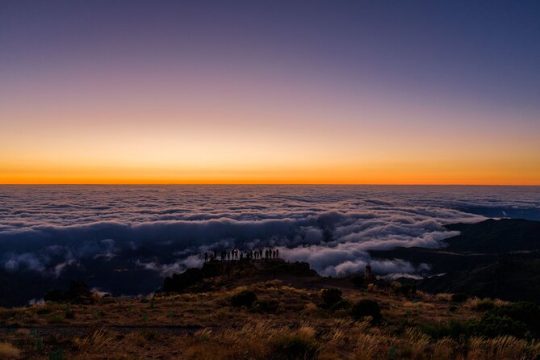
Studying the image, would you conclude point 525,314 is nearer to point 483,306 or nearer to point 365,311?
point 365,311

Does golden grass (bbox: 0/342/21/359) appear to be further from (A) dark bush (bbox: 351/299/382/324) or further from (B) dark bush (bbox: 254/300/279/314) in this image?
(A) dark bush (bbox: 351/299/382/324)

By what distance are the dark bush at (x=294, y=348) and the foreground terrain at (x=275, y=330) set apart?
0.02m

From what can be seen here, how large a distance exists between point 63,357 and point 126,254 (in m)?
115

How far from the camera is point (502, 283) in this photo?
209 ft

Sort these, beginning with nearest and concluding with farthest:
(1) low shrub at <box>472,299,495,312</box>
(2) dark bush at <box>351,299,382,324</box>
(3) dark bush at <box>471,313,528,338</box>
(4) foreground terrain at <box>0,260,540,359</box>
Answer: (4) foreground terrain at <box>0,260,540,359</box> → (3) dark bush at <box>471,313,528,338</box> → (2) dark bush at <box>351,299,382,324</box> → (1) low shrub at <box>472,299,495,312</box>

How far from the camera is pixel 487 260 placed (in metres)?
102

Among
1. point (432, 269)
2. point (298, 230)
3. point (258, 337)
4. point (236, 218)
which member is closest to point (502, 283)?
point (432, 269)

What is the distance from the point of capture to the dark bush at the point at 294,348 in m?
9.36

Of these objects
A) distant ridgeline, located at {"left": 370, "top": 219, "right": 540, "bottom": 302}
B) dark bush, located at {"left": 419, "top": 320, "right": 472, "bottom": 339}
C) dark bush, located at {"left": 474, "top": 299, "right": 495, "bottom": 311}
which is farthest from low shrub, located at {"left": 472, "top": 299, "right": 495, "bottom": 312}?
distant ridgeline, located at {"left": 370, "top": 219, "right": 540, "bottom": 302}

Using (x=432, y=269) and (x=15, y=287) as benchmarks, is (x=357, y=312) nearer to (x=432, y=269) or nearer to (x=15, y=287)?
(x=15, y=287)

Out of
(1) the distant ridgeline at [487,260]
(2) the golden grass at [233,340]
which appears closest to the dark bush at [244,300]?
(2) the golden grass at [233,340]

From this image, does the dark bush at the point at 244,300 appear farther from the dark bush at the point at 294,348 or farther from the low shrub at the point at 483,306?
the low shrub at the point at 483,306

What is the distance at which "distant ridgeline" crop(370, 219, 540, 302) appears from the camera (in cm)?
6300

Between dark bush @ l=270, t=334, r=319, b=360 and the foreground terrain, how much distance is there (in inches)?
1.0
